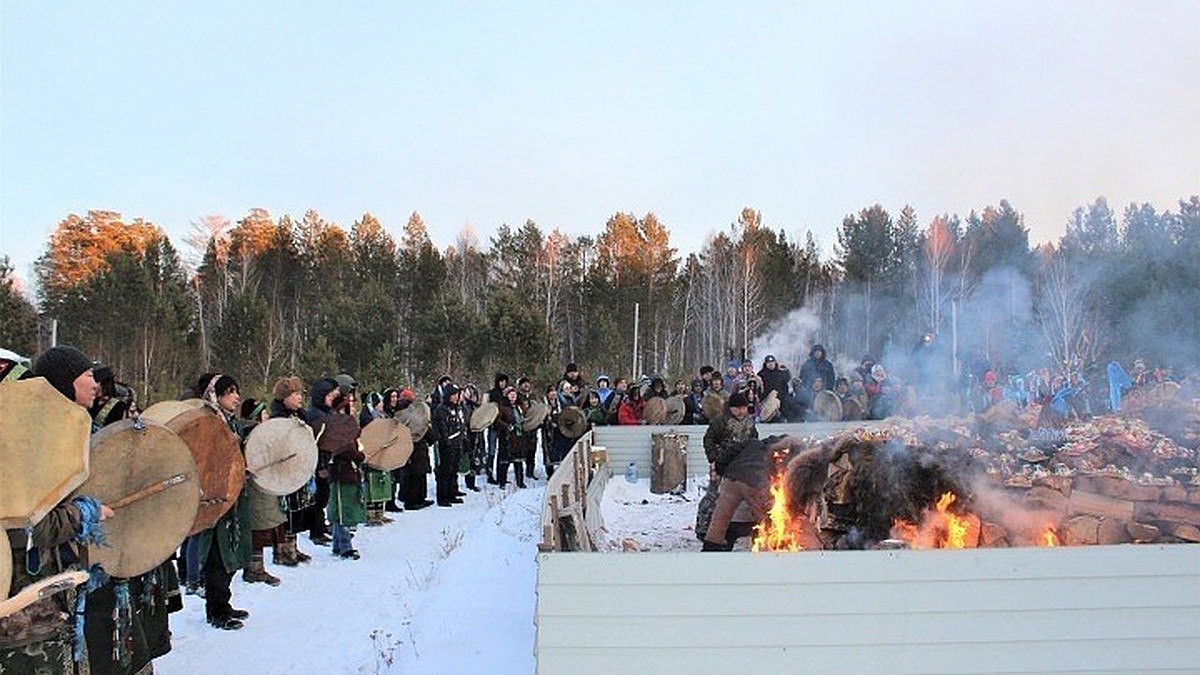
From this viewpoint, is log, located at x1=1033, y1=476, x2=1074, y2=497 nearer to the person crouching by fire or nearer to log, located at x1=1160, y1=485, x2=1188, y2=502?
log, located at x1=1160, y1=485, x2=1188, y2=502

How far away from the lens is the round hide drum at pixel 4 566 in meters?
3.46

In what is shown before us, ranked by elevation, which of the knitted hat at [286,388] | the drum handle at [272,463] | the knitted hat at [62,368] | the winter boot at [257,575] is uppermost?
the knitted hat at [62,368]

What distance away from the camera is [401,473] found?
Answer: 13.9m

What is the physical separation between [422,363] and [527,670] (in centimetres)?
3091

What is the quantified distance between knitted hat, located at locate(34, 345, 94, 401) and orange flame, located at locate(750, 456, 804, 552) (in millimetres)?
5145

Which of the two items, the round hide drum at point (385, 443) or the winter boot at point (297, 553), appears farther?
the round hide drum at point (385, 443)

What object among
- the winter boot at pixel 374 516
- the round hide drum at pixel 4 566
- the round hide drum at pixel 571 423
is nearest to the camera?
A: the round hide drum at pixel 4 566

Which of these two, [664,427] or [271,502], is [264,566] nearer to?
[271,502]

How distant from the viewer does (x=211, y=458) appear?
6152 millimetres

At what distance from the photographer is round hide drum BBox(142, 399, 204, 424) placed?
5.99 m

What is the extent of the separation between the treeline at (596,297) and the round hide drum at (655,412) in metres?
5.90

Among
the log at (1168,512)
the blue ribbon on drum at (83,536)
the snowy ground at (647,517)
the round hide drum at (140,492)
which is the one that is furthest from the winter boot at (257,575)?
the log at (1168,512)

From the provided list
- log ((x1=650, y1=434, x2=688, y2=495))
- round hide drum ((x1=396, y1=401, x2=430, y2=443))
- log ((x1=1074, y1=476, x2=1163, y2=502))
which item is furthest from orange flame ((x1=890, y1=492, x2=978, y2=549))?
round hide drum ((x1=396, y1=401, x2=430, y2=443))

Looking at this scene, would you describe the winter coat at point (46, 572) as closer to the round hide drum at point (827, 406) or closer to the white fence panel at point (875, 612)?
the white fence panel at point (875, 612)
